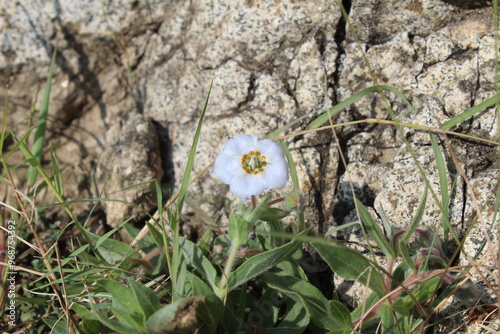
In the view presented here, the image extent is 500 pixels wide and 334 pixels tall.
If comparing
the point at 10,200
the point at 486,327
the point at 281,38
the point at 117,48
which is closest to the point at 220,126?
the point at 281,38

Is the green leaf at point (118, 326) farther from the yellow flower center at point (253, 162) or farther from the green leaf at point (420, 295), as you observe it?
the green leaf at point (420, 295)

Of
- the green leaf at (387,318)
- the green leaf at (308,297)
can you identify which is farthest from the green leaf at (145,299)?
the green leaf at (387,318)

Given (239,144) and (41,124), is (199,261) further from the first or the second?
(41,124)

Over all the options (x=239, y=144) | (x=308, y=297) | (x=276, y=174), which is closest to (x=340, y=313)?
(x=308, y=297)

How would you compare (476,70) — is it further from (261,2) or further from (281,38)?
(261,2)

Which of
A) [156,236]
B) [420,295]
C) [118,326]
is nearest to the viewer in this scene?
[118,326]
